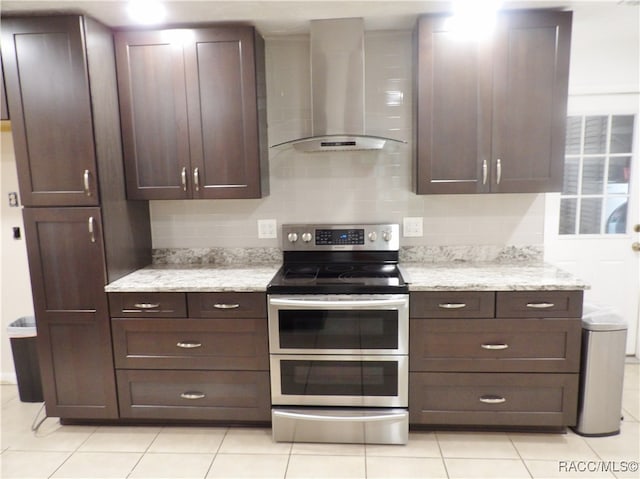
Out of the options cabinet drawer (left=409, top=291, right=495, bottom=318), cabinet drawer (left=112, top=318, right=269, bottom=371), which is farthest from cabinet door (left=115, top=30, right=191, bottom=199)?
cabinet drawer (left=409, top=291, right=495, bottom=318)

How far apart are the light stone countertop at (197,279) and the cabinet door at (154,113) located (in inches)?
18.2

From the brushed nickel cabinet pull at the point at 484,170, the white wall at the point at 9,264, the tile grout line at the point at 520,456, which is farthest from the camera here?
the white wall at the point at 9,264

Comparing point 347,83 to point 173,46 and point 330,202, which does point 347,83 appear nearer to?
point 330,202

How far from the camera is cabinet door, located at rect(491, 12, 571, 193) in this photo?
2.27m

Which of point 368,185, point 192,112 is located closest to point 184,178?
point 192,112

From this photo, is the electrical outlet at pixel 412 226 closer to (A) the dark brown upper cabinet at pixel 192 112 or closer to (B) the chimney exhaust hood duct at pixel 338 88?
(B) the chimney exhaust hood duct at pixel 338 88

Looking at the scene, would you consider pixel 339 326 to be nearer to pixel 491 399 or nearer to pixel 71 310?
pixel 491 399

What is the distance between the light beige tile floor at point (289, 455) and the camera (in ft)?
6.82

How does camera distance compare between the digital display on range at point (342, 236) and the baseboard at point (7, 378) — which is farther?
the baseboard at point (7, 378)

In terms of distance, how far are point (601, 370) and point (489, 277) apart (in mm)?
719

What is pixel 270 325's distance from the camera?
226cm

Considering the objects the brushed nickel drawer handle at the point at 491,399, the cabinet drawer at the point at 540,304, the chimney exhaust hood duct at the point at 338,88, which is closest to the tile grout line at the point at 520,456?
the brushed nickel drawer handle at the point at 491,399

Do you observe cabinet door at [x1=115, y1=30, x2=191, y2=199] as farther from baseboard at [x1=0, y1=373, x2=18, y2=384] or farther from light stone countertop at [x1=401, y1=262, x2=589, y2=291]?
baseboard at [x1=0, y1=373, x2=18, y2=384]

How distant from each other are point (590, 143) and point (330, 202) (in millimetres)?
1965
